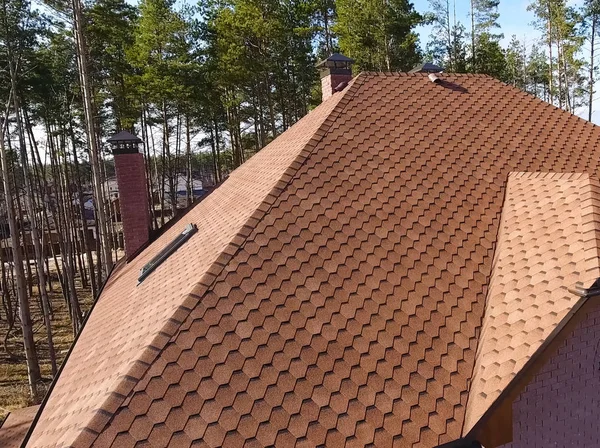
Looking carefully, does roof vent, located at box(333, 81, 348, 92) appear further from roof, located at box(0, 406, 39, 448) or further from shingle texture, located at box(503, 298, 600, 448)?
roof, located at box(0, 406, 39, 448)

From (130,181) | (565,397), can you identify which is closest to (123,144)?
(130,181)

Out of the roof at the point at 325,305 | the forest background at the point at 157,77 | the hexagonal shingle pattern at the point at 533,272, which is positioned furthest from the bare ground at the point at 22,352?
the hexagonal shingle pattern at the point at 533,272

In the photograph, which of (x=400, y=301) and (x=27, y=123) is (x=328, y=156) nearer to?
(x=400, y=301)

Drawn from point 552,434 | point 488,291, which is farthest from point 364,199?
point 552,434

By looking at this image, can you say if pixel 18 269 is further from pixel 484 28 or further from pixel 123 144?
pixel 484 28

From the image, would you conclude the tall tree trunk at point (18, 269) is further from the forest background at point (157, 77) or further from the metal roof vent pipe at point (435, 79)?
the metal roof vent pipe at point (435, 79)

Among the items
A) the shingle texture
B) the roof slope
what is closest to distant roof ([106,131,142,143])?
the roof slope
